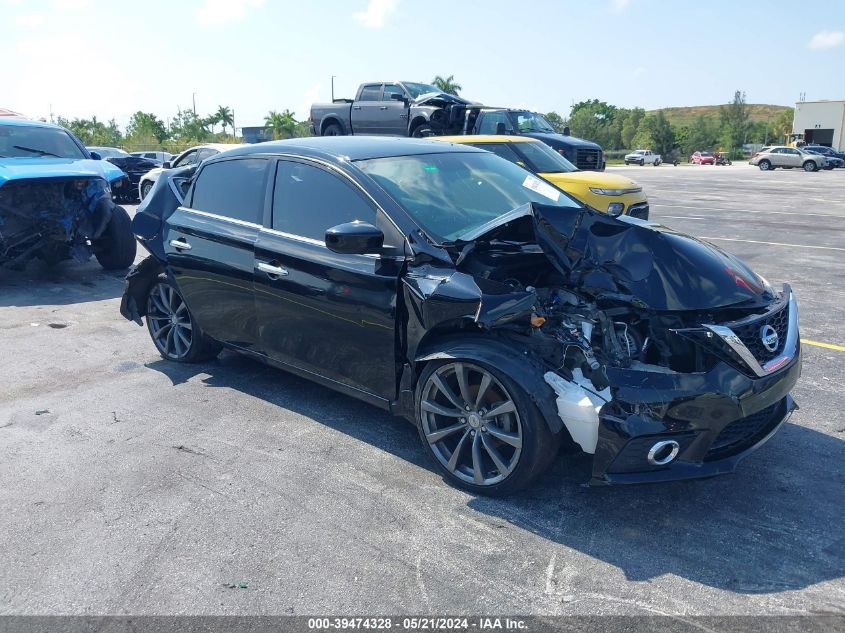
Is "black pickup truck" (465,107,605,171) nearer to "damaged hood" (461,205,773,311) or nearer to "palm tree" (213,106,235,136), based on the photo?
"damaged hood" (461,205,773,311)

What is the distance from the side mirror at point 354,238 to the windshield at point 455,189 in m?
0.29

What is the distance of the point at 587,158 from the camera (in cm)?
1490

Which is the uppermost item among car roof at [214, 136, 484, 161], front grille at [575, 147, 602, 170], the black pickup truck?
the black pickup truck

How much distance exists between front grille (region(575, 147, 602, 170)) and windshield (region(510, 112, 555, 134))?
1.21 m

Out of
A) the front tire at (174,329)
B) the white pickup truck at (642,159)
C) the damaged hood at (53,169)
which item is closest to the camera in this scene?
the front tire at (174,329)

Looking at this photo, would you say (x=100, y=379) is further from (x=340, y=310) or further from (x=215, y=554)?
(x=215, y=554)

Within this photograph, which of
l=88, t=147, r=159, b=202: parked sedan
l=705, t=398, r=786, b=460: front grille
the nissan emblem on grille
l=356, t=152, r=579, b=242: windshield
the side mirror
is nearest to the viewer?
l=705, t=398, r=786, b=460: front grille

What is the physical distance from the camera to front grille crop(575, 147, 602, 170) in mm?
14719

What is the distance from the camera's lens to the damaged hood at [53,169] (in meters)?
8.56

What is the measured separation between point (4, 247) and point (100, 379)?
13.6 ft

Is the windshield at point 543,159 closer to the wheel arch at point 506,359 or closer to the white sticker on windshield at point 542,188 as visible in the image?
the white sticker on windshield at point 542,188

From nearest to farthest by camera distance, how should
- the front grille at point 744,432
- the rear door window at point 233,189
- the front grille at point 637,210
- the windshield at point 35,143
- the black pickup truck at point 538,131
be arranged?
the front grille at point 744,432 → the rear door window at point 233,189 → the windshield at point 35,143 → the front grille at point 637,210 → the black pickup truck at point 538,131

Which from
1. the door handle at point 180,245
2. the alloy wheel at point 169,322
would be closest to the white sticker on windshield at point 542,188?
the door handle at point 180,245

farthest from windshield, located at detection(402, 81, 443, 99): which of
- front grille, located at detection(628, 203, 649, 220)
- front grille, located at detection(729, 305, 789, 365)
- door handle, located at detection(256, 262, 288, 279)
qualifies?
front grille, located at detection(729, 305, 789, 365)
